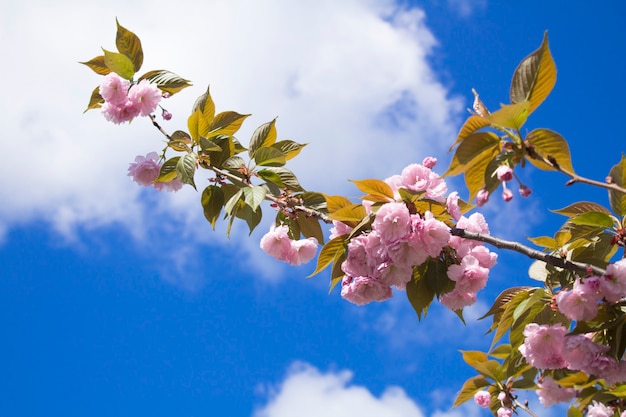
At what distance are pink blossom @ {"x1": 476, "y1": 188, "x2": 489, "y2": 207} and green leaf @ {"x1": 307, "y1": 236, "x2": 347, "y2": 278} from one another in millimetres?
504

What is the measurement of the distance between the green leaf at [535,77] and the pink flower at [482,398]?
1.50 metres

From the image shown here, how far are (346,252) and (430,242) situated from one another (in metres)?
0.33

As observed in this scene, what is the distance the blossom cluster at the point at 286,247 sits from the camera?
231 cm

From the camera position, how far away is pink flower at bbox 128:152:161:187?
2678 millimetres

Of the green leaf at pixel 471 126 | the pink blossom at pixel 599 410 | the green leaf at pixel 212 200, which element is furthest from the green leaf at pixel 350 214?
the pink blossom at pixel 599 410

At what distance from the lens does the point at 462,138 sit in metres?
1.81

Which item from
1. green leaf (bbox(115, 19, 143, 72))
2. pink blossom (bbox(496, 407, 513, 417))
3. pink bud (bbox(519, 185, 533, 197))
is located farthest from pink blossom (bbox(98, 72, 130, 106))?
pink blossom (bbox(496, 407, 513, 417))

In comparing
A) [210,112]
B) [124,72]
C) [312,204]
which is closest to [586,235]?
[312,204]

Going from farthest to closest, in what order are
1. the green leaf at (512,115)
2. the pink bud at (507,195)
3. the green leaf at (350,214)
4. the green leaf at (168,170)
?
the green leaf at (168,170)
the green leaf at (350,214)
the pink bud at (507,195)
the green leaf at (512,115)

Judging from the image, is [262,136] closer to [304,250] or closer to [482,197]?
[304,250]

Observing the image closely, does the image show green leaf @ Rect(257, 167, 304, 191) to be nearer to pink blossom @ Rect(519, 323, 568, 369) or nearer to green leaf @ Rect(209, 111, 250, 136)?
green leaf @ Rect(209, 111, 250, 136)

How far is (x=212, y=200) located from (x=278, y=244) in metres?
0.43

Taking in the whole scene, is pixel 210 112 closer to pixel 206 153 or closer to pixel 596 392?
pixel 206 153

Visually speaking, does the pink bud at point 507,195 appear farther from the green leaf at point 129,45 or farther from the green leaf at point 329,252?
the green leaf at point 129,45
